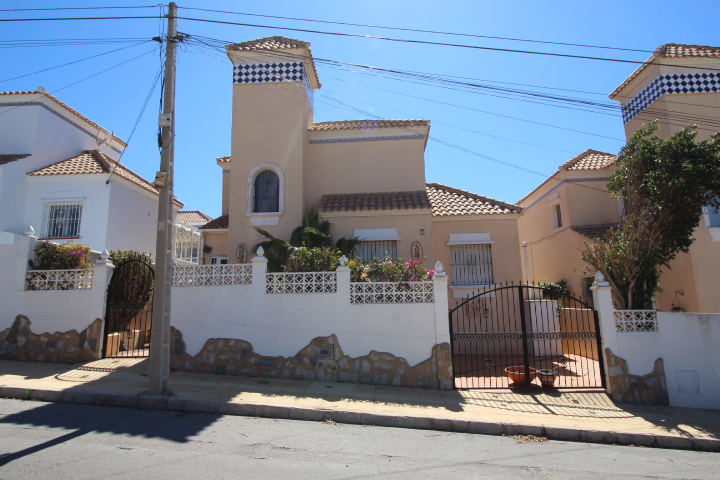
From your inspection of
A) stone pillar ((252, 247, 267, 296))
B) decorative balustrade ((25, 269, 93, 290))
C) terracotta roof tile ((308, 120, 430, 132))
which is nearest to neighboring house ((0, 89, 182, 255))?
decorative balustrade ((25, 269, 93, 290))

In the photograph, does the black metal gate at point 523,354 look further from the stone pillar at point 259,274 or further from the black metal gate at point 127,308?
the black metal gate at point 127,308

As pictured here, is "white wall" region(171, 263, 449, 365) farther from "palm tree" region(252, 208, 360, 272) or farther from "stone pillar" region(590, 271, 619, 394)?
"stone pillar" region(590, 271, 619, 394)

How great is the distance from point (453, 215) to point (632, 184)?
531 cm

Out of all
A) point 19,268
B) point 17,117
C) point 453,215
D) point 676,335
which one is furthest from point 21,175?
point 676,335

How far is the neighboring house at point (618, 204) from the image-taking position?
38.0 ft

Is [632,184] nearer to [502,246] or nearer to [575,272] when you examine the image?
[502,246]

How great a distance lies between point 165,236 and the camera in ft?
25.0

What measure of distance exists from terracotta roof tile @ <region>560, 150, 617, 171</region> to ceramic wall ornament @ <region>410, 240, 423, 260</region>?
25.8ft

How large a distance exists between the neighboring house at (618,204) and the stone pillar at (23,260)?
12957mm

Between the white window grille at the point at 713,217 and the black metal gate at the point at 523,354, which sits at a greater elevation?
the white window grille at the point at 713,217

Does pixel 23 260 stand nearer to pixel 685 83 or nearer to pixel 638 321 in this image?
pixel 638 321

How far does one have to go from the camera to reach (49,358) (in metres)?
9.46

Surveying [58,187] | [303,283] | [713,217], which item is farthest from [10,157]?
[713,217]

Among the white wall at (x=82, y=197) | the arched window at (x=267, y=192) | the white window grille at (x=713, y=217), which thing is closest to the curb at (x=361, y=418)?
the arched window at (x=267, y=192)
